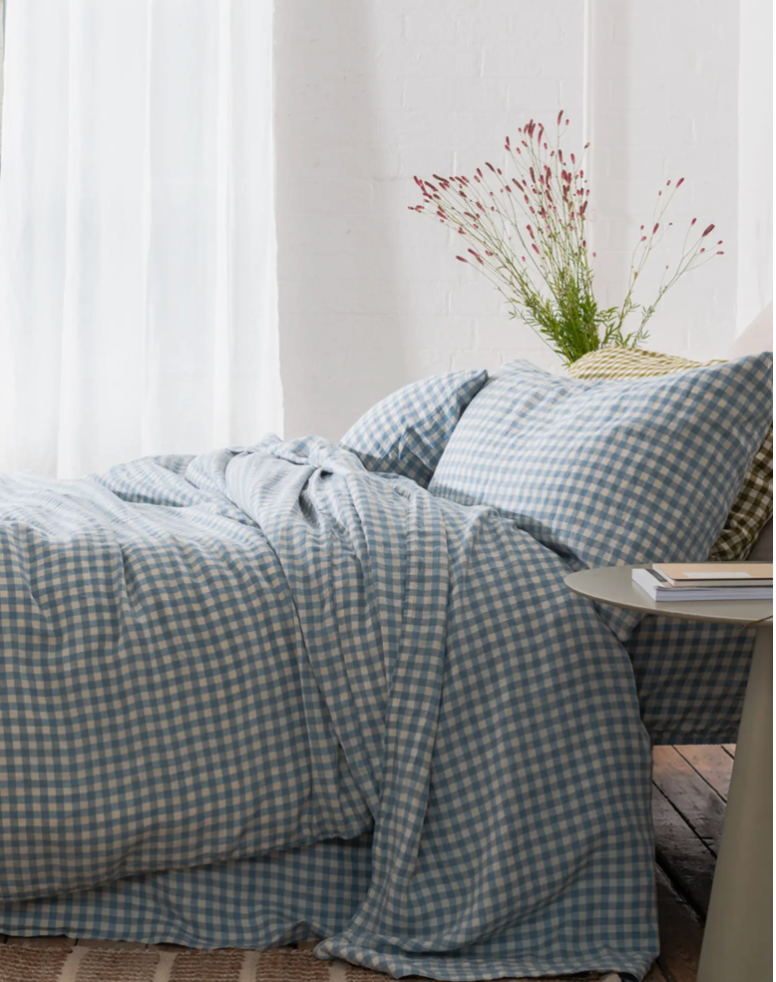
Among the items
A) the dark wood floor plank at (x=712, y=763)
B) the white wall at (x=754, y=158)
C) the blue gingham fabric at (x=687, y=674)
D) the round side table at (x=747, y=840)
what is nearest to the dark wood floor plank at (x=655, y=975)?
the round side table at (x=747, y=840)

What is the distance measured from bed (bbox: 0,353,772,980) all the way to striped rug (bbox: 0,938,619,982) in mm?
22

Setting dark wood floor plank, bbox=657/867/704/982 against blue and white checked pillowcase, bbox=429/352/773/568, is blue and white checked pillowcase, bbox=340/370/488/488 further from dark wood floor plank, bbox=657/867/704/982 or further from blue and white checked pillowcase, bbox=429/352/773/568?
dark wood floor plank, bbox=657/867/704/982

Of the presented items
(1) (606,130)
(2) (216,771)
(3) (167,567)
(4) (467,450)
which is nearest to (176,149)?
(1) (606,130)

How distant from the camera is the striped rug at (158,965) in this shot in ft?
4.64

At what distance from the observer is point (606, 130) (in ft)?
13.4

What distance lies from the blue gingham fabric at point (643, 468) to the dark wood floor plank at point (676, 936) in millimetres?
434

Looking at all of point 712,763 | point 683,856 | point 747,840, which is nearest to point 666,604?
point 747,840

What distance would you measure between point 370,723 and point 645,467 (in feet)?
1.84

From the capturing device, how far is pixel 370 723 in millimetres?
1516

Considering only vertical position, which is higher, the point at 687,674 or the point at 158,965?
the point at 687,674

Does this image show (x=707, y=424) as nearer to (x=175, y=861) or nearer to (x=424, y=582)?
(x=424, y=582)

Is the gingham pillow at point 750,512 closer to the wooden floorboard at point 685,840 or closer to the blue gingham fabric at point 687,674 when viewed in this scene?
the blue gingham fabric at point 687,674

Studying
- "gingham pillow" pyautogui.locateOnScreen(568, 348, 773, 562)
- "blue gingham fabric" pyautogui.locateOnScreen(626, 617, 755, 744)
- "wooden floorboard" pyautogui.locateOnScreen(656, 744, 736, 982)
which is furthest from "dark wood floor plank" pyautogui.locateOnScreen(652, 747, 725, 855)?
"gingham pillow" pyautogui.locateOnScreen(568, 348, 773, 562)

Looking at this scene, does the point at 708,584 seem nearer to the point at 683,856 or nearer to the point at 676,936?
the point at 676,936
